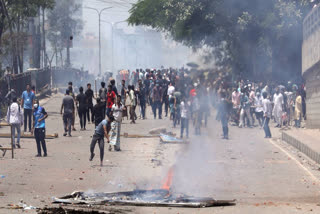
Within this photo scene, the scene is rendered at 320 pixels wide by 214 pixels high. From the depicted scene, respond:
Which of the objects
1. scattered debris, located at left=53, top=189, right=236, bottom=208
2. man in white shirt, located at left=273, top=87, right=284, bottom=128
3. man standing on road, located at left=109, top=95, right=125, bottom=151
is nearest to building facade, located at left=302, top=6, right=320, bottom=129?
man in white shirt, located at left=273, top=87, right=284, bottom=128

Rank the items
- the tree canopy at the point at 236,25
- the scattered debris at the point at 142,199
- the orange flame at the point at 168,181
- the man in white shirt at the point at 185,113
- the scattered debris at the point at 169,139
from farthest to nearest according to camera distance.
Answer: the man in white shirt at the point at 185,113, the scattered debris at the point at 169,139, the tree canopy at the point at 236,25, the orange flame at the point at 168,181, the scattered debris at the point at 142,199

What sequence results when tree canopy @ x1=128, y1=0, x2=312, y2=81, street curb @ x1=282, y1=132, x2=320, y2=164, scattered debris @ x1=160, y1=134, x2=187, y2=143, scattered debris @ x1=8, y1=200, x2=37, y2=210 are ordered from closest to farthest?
1. scattered debris @ x1=8, y1=200, x2=37, y2=210
2. tree canopy @ x1=128, y1=0, x2=312, y2=81
3. street curb @ x1=282, y1=132, x2=320, y2=164
4. scattered debris @ x1=160, y1=134, x2=187, y2=143

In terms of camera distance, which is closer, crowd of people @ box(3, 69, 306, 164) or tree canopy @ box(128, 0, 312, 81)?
tree canopy @ box(128, 0, 312, 81)

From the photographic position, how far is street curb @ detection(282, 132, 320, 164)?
15828 mm

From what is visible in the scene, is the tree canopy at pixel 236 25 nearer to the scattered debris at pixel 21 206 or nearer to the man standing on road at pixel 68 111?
the man standing on road at pixel 68 111

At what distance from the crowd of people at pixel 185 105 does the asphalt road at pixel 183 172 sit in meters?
0.79

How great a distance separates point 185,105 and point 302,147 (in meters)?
4.29

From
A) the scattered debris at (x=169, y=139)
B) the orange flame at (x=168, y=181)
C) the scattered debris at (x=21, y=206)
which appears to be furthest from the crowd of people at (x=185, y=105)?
the scattered debris at (x=21, y=206)

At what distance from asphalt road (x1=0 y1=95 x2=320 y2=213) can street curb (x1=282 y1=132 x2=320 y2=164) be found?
23 centimetres

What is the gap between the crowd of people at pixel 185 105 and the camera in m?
17.0

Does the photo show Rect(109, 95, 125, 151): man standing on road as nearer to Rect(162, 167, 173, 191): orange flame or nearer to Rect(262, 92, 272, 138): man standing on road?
Rect(162, 167, 173, 191): orange flame

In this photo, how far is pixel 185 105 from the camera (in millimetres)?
20828

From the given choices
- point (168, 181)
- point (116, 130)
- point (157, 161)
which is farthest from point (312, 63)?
point (168, 181)

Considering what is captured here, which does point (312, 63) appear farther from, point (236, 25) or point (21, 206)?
point (21, 206)
